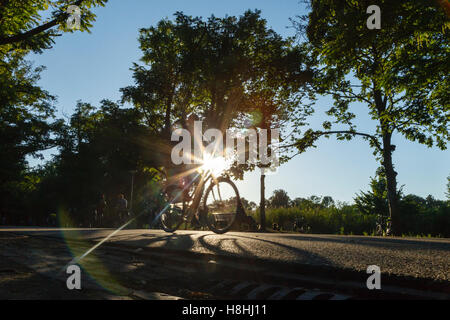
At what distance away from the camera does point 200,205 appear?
6.83 metres

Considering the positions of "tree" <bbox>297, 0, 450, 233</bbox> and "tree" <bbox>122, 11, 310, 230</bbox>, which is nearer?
"tree" <bbox>297, 0, 450, 233</bbox>

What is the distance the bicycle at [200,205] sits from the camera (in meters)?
6.33

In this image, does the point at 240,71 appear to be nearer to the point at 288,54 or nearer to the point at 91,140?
the point at 288,54

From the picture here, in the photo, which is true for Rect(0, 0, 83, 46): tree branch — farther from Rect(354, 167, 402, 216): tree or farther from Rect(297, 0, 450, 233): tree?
Rect(354, 167, 402, 216): tree

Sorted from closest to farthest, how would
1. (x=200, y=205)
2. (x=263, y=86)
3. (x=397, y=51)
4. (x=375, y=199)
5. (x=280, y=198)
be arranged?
(x=200, y=205) → (x=397, y=51) → (x=263, y=86) → (x=375, y=199) → (x=280, y=198)

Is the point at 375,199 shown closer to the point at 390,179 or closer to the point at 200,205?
the point at 390,179

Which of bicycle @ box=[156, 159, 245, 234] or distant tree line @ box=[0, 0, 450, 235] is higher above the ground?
distant tree line @ box=[0, 0, 450, 235]

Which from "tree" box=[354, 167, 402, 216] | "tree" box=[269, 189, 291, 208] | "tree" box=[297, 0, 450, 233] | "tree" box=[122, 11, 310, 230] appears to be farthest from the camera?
"tree" box=[269, 189, 291, 208]

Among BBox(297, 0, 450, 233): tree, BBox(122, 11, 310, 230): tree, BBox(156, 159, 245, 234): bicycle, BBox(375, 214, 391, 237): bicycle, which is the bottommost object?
BBox(375, 214, 391, 237): bicycle

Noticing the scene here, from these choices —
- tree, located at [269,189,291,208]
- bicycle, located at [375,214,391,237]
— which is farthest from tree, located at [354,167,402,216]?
tree, located at [269,189,291,208]

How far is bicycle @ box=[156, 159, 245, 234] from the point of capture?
6.33m

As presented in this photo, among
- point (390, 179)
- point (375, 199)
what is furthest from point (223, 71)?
point (375, 199)

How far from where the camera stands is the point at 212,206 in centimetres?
666

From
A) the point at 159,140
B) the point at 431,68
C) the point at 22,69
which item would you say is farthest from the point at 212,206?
the point at 22,69
